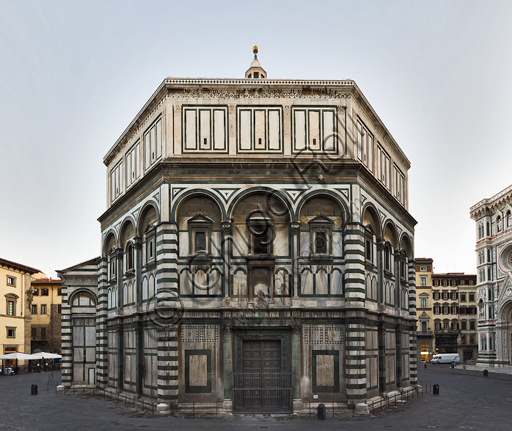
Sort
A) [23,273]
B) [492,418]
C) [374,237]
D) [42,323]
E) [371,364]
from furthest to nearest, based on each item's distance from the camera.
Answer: [42,323]
[23,273]
[374,237]
[371,364]
[492,418]

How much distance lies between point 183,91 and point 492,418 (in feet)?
70.2

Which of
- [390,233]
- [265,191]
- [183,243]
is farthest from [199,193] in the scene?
[390,233]

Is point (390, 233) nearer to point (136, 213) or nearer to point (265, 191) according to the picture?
point (265, 191)

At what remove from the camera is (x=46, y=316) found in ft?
308

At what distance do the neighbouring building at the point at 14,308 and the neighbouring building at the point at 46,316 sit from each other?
517 inches

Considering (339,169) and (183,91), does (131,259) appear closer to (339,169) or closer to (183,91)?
(183,91)

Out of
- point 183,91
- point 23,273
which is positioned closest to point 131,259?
point 183,91

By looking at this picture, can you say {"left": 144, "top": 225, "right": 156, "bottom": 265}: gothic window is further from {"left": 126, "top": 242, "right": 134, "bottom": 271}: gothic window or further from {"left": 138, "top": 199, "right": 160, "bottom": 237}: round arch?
{"left": 126, "top": 242, "right": 134, "bottom": 271}: gothic window

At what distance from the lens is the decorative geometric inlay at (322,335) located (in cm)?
2994

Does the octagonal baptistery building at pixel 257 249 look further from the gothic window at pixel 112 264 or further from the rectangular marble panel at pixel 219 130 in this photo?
the gothic window at pixel 112 264

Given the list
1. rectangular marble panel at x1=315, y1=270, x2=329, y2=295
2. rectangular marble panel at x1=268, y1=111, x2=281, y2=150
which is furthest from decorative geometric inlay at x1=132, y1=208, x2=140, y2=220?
rectangular marble panel at x1=315, y1=270, x2=329, y2=295

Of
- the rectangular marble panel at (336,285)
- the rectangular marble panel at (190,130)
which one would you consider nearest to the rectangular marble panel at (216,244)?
the rectangular marble panel at (190,130)

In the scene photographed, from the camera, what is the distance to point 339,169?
30875mm

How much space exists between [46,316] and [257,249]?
71641mm
